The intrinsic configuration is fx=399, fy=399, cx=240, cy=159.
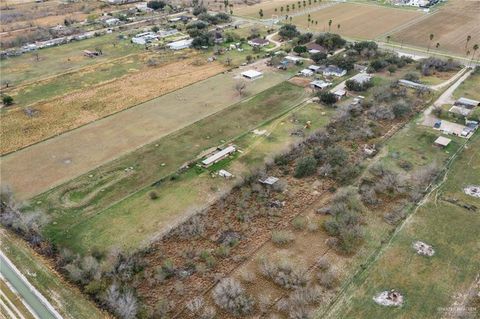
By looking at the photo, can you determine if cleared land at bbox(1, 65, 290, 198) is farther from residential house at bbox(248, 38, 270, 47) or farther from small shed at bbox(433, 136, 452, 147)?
small shed at bbox(433, 136, 452, 147)

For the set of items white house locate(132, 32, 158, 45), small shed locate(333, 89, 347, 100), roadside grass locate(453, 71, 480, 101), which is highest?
white house locate(132, 32, 158, 45)

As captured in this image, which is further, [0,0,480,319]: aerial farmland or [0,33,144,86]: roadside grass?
[0,33,144,86]: roadside grass

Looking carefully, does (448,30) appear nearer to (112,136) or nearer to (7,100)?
(112,136)

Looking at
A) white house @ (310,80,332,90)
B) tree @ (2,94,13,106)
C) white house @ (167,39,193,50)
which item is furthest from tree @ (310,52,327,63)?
tree @ (2,94,13,106)

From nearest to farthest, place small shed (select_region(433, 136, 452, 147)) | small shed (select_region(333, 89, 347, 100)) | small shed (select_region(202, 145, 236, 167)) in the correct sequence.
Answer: small shed (select_region(202, 145, 236, 167))
small shed (select_region(433, 136, 452, 147))
small shed (select_region(333, 89, 347, 100))

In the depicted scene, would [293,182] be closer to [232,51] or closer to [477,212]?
[477,212]

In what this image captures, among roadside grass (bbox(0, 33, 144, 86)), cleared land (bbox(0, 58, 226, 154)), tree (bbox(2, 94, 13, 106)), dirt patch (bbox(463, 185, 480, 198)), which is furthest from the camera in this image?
roadside grass (bbox(0, 33, 144, 86))

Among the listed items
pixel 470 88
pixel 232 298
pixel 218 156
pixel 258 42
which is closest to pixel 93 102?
pixel 218 156

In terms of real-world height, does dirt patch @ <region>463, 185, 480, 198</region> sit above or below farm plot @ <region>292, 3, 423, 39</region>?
below
